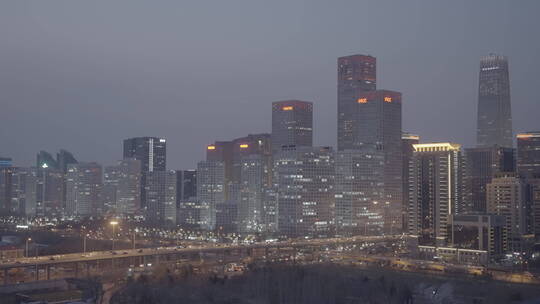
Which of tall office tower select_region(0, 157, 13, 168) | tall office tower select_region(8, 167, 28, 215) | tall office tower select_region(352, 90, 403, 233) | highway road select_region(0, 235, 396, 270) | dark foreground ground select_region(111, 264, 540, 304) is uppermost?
tall office tower select_region(352, 90, 403, 233)

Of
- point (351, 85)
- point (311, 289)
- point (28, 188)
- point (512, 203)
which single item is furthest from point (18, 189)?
point (311, 289)

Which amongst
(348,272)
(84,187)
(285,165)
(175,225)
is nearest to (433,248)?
(348,272)

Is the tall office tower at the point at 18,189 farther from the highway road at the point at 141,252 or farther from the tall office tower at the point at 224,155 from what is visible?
the highway road at the point at 141,252

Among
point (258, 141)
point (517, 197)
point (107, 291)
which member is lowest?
point (107, 291)

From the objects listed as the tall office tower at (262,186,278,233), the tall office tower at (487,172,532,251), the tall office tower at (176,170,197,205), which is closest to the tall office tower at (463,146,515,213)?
the tall office tower at (487,172,532,251)

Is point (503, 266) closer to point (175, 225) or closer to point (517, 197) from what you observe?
point (517, 197)

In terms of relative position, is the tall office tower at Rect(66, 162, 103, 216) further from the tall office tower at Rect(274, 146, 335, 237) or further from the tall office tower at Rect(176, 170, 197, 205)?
the tall office tower at Rect(274, 146, 335, 237)

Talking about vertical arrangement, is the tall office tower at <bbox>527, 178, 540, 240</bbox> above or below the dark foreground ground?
above
